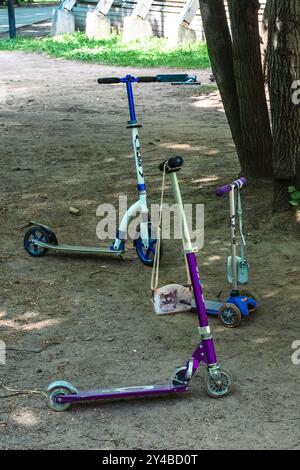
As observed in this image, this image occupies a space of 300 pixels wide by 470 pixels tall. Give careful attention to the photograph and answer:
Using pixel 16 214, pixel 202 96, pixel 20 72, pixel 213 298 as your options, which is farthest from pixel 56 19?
pixel 213 298

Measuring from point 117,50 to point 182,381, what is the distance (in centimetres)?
1545

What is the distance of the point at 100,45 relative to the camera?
20047mm

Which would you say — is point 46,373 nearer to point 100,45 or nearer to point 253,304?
point 253,304

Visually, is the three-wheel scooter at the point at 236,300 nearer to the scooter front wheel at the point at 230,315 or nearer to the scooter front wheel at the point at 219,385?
the scooter front wheel at the point at 230,315

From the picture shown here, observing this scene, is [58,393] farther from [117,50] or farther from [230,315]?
[117,50]

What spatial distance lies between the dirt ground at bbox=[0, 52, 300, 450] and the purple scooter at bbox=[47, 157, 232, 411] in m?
0.08

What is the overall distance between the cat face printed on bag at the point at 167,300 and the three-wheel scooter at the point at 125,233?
62.8 inches

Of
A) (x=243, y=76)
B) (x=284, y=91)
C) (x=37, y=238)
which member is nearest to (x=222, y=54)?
(x=243, y=76)

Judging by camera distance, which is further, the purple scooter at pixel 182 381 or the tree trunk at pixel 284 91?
the tree trunk at pixel 284 91

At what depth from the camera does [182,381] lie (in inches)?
166

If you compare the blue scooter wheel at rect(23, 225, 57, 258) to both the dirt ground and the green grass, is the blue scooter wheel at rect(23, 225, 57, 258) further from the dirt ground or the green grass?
the green grass

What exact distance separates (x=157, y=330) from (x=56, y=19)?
18501 millimetres

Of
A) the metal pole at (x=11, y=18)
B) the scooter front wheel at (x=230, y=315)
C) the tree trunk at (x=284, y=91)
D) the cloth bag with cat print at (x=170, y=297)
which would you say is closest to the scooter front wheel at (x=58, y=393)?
the cloth bag with cat print at (x=170, y=297)

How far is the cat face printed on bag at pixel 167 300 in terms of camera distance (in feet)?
14.8
